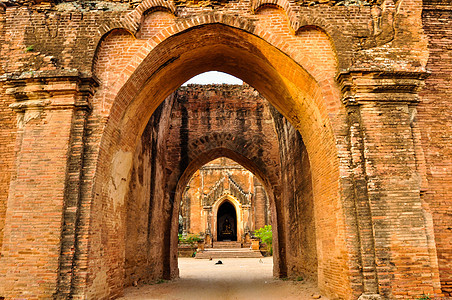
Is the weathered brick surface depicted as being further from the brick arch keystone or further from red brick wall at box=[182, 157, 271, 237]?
red brick wall at box=[182, 157, 271, 237]

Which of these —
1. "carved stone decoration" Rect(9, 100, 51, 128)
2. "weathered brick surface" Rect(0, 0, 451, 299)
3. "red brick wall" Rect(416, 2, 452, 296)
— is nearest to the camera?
"weathered brick surface" Rect(0, 0, 451, 299)

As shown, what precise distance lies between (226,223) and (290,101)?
25.4 metres

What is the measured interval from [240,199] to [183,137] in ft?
54.2

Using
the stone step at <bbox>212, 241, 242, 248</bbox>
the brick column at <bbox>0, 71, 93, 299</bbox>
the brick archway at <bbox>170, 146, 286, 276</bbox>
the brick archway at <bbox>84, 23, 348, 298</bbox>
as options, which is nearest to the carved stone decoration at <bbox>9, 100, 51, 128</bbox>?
the brick column at <bbox>0, 71, 93, 299</bbox>

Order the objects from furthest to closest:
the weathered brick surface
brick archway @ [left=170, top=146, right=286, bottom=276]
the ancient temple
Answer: the ancient temple → brick archway @ [left=170, top=146, right=286, bottom=276] → the weathered brick surface

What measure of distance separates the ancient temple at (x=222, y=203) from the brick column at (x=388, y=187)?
75.0ft

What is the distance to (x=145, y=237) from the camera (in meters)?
10.5

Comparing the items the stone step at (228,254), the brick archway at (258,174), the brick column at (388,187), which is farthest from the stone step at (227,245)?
the brick column at (388,187)

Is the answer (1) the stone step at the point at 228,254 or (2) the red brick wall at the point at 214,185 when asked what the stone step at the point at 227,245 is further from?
(1) the stone step at the point at 228,254

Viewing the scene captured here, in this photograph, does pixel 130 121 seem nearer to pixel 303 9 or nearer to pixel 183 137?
pixel 303 9

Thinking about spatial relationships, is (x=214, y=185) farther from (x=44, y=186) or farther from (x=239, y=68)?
(x=44, y=186)

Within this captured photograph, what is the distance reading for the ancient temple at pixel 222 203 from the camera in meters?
28.6

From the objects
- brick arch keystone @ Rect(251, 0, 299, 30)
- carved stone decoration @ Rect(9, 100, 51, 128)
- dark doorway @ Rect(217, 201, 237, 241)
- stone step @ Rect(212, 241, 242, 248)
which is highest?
brick arch keystone @ Rect(251, 0, 299, 30)

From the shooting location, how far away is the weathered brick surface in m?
5.59
